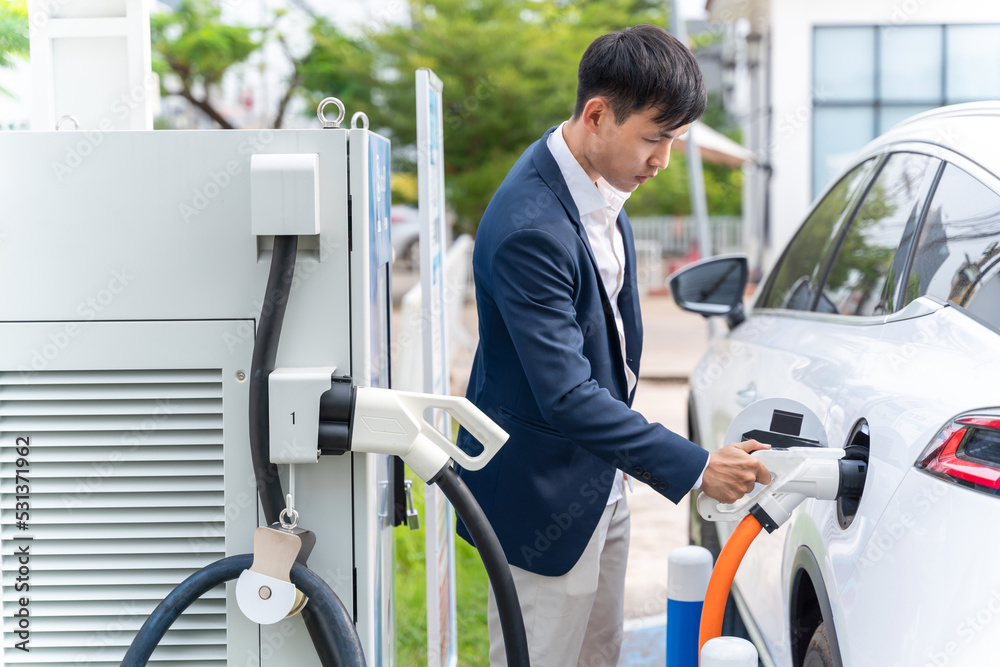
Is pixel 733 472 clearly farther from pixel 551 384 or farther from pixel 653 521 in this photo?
pixel 653 521

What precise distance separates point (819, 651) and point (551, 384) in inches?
26.5

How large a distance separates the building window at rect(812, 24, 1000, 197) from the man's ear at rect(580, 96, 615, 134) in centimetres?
1482

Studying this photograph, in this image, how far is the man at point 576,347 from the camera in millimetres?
1868

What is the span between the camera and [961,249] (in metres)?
1.80

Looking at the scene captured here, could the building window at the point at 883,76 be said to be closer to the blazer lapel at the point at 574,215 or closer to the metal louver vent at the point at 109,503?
the blazer lapel at the point at 574,215

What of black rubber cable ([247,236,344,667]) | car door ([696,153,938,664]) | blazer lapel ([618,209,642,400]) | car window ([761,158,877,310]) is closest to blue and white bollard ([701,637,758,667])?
car door ([696,153,938,664])

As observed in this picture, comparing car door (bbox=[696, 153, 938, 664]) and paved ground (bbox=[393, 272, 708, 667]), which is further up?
car door (bbox=[696, 153, 938, 664])

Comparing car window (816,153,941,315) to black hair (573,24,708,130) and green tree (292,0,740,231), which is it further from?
green tree (292,0,740,231)

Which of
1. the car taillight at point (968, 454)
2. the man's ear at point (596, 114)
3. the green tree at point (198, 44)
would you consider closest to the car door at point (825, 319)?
the car taillight at point (968, 454)

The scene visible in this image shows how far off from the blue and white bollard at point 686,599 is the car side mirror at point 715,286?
3.94 feet

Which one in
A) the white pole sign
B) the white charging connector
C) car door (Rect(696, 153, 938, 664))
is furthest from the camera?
the white pole sign

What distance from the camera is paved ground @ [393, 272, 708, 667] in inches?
139

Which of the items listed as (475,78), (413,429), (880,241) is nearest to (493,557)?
(413,429)

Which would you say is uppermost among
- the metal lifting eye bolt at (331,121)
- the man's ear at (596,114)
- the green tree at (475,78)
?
the green tree at (475,78)
